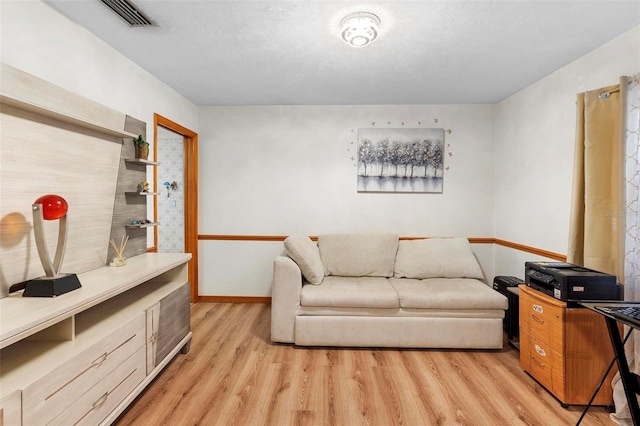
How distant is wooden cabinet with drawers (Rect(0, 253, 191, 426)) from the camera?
4.14ft

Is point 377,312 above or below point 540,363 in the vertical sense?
above

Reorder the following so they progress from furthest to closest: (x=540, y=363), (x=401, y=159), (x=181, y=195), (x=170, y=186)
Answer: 1. (x=170, y=186)
2. (x=181, y=195)
3. (x=401, y=159)
4. (x=540, y=363)

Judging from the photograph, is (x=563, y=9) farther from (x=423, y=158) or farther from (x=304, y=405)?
(x=304, y=405)

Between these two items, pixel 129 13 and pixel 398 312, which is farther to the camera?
pixel 398 312

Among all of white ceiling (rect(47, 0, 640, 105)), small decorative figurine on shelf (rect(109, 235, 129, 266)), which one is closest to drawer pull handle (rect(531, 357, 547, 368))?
white ceiling (rect(47, 0, 640, 105))

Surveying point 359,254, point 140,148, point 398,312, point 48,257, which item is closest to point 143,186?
point 140,148

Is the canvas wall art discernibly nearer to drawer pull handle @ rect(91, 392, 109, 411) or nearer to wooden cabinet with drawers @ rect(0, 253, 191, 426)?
wooden cabinet with drawers @ rect(0, 253, 191, 426)

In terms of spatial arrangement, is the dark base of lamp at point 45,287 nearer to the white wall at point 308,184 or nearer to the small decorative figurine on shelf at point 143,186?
the small decorative figurine on shelf at point 143,186

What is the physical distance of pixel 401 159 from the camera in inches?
152

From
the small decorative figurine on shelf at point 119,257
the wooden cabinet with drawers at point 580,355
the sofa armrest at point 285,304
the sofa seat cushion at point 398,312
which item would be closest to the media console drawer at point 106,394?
the small decorative figurine on shelf at point 119,257

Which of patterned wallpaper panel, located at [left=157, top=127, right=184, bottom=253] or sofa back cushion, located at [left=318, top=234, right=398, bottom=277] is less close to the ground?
patterned wallpaper panel, located at [left=157, top=127, right=184, bottom=253]

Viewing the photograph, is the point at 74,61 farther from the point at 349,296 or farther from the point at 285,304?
the point at 349,296

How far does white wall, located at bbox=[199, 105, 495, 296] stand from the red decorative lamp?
2302mm

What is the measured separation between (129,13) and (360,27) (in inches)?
57.3
